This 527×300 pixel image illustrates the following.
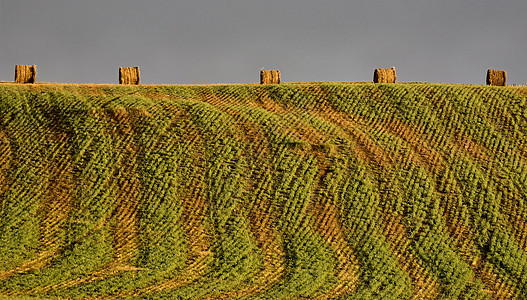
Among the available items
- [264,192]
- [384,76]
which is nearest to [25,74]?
[264,192]

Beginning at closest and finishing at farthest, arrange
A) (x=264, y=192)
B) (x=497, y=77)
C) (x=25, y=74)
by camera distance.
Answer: (x=264, y=192), (x=25, y=74), (x=497, y=77)

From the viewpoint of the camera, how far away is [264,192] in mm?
29562

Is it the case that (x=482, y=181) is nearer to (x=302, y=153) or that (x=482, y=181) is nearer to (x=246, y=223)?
(x=302, y=153)

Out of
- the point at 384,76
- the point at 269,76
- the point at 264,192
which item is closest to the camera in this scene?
the point at 264,192

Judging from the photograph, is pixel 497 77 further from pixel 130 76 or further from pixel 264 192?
pixel 130 76

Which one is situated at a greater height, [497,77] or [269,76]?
[269,76]

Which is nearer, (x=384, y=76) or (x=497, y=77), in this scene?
(x=384, y=76)

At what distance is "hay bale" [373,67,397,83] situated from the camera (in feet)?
129

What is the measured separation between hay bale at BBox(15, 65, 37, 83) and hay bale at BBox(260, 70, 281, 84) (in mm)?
12250

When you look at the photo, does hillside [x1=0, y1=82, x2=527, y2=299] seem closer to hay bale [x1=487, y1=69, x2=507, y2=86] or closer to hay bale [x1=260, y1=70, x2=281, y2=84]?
hay bale [x1=260, y1=70, x2=281, y2=84]

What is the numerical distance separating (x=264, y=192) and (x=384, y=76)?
43.5 feet

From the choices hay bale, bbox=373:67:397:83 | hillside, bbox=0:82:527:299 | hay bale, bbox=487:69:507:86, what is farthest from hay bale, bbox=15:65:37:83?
hay bale, bbox=487:69:507:86

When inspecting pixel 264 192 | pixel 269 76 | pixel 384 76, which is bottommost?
pixel 264 192

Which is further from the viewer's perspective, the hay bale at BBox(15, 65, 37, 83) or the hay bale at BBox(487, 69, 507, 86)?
the hay bale at BBox(487, 69, 507, 86)
